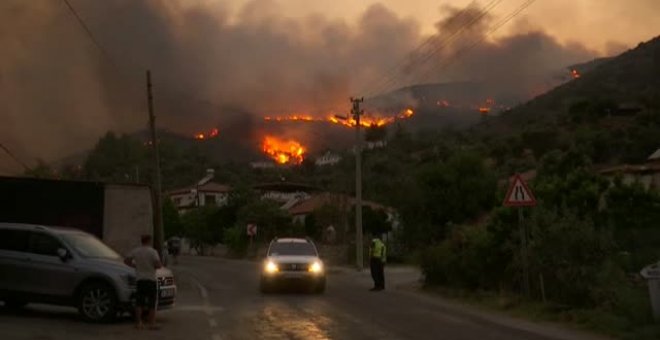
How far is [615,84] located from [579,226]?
94.4 metres

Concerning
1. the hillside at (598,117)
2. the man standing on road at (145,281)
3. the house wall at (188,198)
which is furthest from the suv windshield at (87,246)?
the house wall at (188,198)

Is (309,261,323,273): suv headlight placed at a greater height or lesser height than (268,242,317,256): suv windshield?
lesser

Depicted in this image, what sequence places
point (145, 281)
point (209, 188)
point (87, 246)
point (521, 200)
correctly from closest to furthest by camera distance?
point (145, 281) < point (87, 246) < point (521, 200) < point (209, 188)

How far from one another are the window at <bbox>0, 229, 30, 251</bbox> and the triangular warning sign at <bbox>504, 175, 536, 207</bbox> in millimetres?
10126

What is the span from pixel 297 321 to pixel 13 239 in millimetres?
5739

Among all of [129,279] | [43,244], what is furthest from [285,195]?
[129,279]

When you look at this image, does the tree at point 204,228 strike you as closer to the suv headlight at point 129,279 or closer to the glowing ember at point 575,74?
the suv headlight at point 129,279

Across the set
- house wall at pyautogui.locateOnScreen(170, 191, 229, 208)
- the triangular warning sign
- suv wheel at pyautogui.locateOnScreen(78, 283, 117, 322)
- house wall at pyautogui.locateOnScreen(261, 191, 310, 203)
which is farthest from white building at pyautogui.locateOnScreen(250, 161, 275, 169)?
suv wheel at pyautogui.locateOnScreen(78, 283, 117, 322)

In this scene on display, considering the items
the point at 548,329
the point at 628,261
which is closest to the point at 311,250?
the point at 628,261

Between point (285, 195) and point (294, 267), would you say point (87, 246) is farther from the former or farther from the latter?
point (285, 195)

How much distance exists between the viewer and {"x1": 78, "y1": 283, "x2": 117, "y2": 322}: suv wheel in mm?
14430

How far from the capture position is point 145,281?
13.9m

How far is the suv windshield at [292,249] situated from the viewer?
2467 centimetres

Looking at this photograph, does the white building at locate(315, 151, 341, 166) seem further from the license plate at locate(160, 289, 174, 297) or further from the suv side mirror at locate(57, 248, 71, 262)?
the suv side mirror at locate(57, 248, 71, 262)
